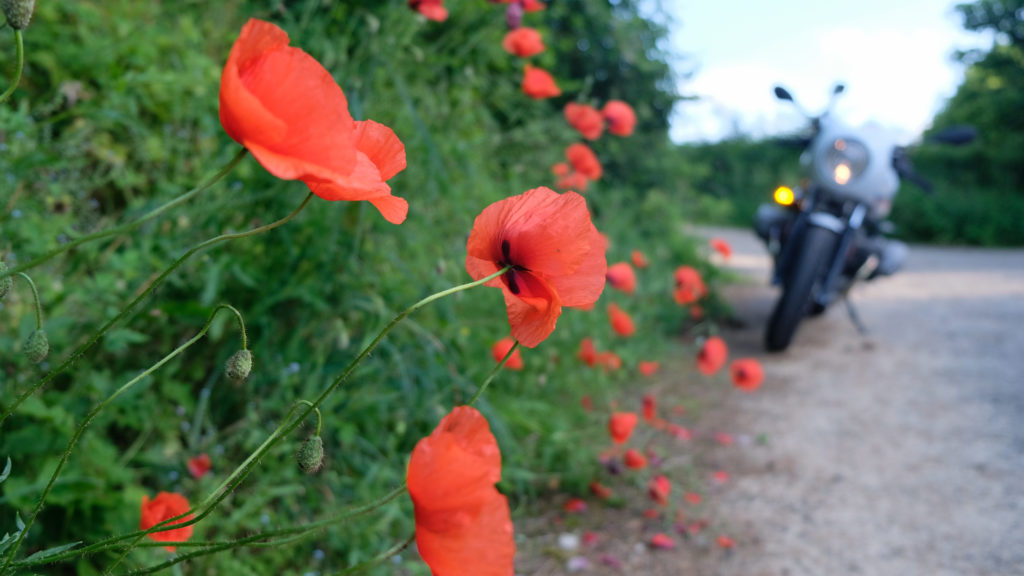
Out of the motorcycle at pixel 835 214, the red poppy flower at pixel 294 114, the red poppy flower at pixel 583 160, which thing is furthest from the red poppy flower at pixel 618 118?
the red poppy flower at pixel 294 114

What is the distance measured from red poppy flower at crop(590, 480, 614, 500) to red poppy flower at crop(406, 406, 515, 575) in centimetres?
166

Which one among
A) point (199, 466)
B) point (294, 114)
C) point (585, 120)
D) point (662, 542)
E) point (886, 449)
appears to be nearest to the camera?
point (294, 114)

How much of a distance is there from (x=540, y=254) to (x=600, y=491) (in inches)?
64.7

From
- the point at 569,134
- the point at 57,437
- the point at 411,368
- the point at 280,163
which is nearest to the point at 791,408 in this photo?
the point at 569,134

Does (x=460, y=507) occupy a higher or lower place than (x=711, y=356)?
higher

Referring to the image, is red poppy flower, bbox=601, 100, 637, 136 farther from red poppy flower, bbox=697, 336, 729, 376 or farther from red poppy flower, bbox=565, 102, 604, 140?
red poppy flower, bbox=697, 336, 729, 376

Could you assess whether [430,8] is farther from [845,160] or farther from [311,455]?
[845,160]

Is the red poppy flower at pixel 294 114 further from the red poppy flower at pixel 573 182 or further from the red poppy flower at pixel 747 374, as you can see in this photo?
the red poppy flower at pixel 747 374

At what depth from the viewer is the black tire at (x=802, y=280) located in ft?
12.4

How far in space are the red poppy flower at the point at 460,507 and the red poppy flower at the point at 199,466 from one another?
1.00 m

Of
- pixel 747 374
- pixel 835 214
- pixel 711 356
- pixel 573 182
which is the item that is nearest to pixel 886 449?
pixel 747 374

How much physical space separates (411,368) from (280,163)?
46.7 inches

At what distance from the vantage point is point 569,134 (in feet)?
8.16

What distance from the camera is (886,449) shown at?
106 inches
